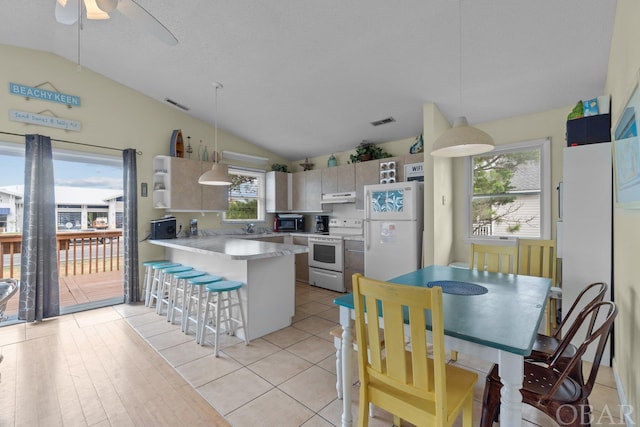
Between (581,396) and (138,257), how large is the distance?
470cm

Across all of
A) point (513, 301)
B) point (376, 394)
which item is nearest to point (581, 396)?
point (513, 301)

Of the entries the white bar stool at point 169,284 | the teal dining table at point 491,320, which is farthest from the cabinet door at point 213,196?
the teal dining table at point 491,320

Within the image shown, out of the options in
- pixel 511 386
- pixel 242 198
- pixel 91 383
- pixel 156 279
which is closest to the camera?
pixel 511 386

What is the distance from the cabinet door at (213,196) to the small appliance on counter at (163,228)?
54 centimetres

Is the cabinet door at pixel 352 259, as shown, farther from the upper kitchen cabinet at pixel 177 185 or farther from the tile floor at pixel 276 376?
the upper kitchen cabinet at pixel 177 185

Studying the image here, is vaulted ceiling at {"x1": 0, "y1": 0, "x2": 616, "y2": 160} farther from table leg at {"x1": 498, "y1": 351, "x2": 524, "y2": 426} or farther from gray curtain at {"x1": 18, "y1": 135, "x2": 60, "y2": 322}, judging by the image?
table leg at {"x1": 498, "y1": 351, "x2": 524, "y2": 426}

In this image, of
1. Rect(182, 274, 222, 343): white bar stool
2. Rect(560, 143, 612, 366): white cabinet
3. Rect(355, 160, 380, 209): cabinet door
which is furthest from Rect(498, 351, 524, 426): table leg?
Rect(355, 160, 380, 209): cabinet door

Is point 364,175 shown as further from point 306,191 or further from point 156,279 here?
point 156,279

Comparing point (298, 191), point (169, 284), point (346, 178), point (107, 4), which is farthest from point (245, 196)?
point (107, 4)

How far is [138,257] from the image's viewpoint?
412 cm

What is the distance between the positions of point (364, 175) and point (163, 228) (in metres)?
3.09

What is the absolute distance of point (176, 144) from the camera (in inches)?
173

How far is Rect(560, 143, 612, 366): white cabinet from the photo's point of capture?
2.37m

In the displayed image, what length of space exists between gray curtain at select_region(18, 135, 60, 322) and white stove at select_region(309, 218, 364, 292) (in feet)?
11.3
